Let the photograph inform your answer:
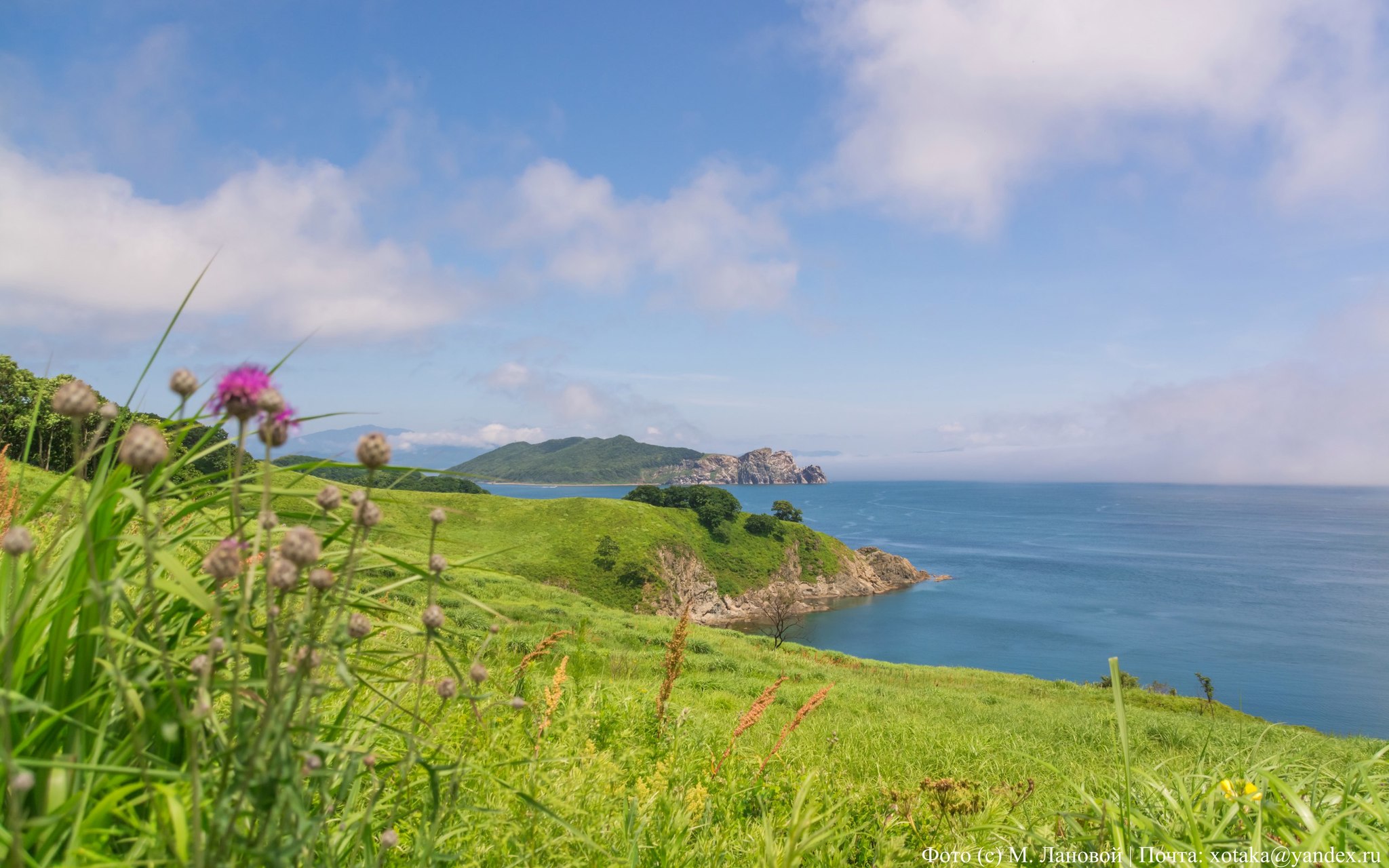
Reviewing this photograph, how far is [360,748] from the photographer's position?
1709 millimetres

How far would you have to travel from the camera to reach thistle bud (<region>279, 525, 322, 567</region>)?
1.09 metres

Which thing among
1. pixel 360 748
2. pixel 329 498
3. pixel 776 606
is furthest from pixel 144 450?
pixel 776 606

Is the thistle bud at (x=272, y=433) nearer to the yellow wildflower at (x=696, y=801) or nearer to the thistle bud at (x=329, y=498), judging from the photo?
the thistle bud at (x=329, y=498)

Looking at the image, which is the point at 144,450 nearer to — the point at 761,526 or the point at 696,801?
the point at 696,801

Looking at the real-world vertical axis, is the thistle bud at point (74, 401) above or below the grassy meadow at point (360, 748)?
above

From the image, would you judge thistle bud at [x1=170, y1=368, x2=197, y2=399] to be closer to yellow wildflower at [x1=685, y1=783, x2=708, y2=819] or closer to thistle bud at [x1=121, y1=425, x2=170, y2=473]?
thistle bud at [x1=121, y1=425, x2=170, y2=473]

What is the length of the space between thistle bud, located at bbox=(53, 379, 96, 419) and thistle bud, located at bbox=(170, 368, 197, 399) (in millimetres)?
129

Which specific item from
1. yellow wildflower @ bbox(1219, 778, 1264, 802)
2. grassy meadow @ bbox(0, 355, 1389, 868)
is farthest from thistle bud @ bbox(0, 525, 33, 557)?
yellow wildflower @ bbox(1219, 778, 1264, 802)

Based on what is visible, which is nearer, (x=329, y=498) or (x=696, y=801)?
(x=329, y=498)

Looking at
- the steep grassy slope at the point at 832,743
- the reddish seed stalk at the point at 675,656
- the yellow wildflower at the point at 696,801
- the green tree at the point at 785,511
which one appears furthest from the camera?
the green tree at the point at 785,511

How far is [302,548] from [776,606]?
8169 centimetres

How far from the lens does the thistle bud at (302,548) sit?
109cm

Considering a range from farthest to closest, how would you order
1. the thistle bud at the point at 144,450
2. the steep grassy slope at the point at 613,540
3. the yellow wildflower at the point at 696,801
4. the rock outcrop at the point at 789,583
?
the rock outcrop at the point at 789,583, the steep grassy slope at the point at 613,540, the yellow wildflower at the point at 696,801, the thistle bud at the point at 144,450

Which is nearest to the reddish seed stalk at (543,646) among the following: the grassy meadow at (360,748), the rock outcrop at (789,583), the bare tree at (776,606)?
the grassy meadow at (360,748)
